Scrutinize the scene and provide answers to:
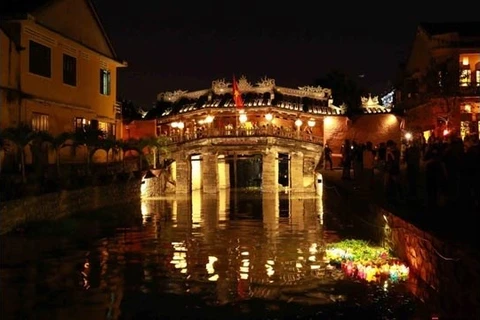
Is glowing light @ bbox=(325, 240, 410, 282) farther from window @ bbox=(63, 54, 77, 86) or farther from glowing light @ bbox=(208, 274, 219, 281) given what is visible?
window @ bbox=(63, 54, 77, 86)

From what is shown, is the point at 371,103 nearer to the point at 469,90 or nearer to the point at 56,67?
the point at 469,90

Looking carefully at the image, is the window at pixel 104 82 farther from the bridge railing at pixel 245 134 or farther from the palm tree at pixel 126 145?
the bridge railing at pixel 245 134

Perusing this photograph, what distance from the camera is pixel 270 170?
4622 centimetres

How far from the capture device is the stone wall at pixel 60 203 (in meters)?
18.5

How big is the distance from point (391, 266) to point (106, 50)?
24.3 m

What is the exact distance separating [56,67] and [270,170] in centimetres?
2137

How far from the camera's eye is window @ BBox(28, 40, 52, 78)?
2622 centimetres

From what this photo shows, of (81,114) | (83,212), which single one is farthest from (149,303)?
(81,114)

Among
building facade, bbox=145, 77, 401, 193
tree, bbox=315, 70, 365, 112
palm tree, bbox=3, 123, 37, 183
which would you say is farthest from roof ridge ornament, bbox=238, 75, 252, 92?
palm tree, bbox=3, 123, 37, 183

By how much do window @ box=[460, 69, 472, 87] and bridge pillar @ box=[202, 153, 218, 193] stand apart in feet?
62.7

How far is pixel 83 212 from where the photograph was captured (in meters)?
24.8

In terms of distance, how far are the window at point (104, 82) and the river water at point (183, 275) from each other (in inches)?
440

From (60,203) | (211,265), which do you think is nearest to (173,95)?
(60,203)

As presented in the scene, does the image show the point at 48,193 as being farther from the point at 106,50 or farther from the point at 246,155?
the point at 246,155
